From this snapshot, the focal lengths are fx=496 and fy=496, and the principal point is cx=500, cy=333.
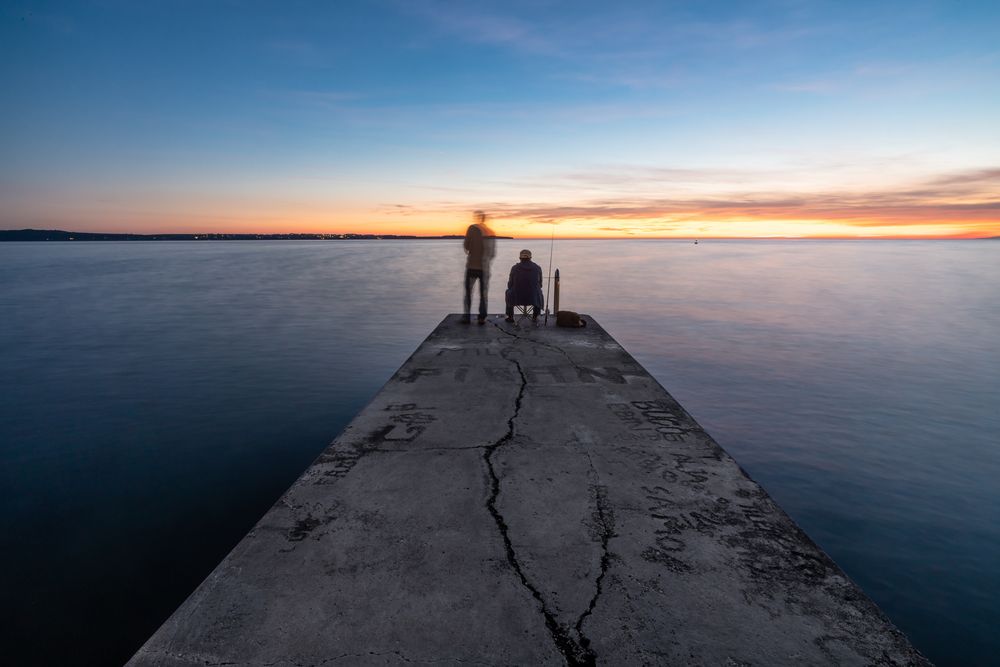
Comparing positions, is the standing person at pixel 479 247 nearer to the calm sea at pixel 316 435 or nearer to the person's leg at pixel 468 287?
the person's leg at pixel 468 287

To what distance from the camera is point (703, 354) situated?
15.6 meters

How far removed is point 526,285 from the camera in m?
12.3

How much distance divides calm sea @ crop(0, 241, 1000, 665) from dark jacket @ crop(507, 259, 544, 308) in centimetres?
393

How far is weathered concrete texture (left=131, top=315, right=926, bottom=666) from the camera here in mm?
2652

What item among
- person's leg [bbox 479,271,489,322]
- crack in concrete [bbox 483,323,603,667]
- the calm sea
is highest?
person's leg [bbox 479,271,489,322]

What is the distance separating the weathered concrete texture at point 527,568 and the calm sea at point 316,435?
190 centimetres

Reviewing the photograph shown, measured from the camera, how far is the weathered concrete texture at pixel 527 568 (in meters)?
2.65

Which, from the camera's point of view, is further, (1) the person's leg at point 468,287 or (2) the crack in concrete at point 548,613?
(1) the person's leg at point 468,287

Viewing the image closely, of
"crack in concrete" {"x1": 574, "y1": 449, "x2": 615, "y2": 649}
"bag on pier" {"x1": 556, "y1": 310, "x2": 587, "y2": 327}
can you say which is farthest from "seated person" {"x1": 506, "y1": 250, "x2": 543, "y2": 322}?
"crack in concrete" {"x1": 574, "y1": 449, "x2": 615, "y2": 649}

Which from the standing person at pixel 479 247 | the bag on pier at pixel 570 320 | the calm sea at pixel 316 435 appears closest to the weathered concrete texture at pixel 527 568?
the calm sea at pixel 316 435

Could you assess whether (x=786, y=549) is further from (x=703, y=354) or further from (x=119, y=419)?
(x=703, y=354)

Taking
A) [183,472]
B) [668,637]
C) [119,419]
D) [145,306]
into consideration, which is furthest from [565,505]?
[145,306]

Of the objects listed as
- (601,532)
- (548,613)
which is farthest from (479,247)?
(548,613)

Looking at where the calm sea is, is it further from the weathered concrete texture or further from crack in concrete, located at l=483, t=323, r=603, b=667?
crack in concrete, located at l=483, t=323, r=603, b=667
